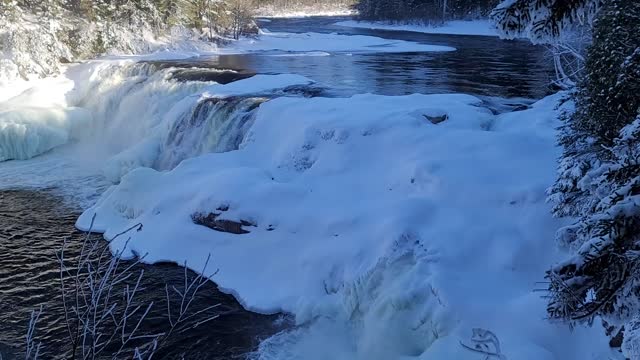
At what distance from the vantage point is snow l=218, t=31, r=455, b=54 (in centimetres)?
2664

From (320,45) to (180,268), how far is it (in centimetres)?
2253

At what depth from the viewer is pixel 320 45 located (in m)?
28.8

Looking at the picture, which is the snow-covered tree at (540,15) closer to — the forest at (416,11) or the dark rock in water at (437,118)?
the dark rock in water at (437,118)

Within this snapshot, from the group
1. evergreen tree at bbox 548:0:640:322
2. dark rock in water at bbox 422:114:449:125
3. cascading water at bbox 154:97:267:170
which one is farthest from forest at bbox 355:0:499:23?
evergreen tree at bbox 548:0:640:322

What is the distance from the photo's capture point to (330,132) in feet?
30.5

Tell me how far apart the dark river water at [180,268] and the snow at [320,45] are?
5.30 m

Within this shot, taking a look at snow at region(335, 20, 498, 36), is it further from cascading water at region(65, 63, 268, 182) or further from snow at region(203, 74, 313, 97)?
cascading water at region(65, 63, 268, 182)

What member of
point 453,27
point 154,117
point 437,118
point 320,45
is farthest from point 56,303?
point 453,27

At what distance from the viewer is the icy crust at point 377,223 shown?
221 inches

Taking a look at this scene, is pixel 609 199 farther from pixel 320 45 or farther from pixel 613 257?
pixel 320 45

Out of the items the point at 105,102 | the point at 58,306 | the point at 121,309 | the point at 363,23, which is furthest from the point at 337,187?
the point at 363,23

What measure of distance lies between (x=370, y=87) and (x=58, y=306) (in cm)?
993

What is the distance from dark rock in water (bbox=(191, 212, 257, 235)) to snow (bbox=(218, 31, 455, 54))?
18588 mm

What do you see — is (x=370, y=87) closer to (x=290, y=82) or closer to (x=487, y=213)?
(x=290, y=82)
